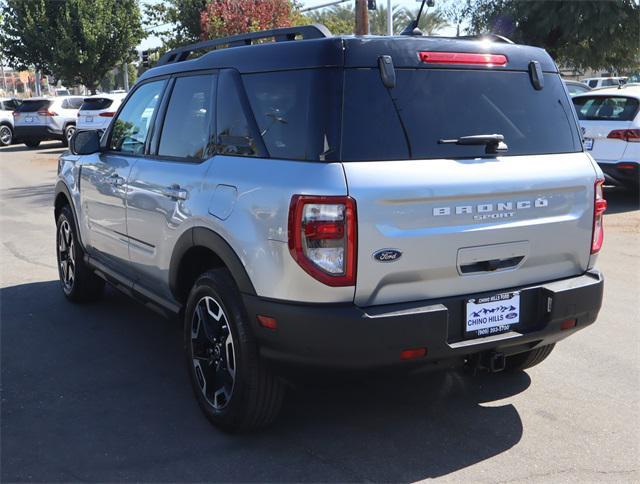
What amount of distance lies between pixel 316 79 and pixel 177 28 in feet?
109

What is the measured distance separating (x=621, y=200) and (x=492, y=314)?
9056 mm

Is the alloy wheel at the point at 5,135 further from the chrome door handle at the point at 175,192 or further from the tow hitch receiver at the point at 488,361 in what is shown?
the tow hitch receiver at the point at 488,361

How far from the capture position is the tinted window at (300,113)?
124 inches

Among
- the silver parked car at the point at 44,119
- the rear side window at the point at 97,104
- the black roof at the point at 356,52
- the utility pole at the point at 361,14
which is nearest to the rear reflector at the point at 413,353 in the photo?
the black roof at the point at 356,52

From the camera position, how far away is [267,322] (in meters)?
3.22

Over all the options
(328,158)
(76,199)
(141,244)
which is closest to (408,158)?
(328,158)

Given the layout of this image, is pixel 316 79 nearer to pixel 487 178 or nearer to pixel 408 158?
pixel 408 158

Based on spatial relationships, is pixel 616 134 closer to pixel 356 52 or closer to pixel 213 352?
pixel 356 52

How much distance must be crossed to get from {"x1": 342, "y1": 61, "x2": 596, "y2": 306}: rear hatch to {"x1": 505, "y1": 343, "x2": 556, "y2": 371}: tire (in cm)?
76

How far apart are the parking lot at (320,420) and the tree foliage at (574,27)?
1853 centimetres

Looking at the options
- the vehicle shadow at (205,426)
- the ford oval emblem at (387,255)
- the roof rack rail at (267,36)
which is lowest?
the vehicle shadow at (205,426)

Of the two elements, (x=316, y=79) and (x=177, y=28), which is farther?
(x=177, y=28)

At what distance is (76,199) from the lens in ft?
18.9

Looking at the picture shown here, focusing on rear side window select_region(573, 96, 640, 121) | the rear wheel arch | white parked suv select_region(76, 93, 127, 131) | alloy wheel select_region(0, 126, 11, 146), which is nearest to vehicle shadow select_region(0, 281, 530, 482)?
the rear wheel arch
